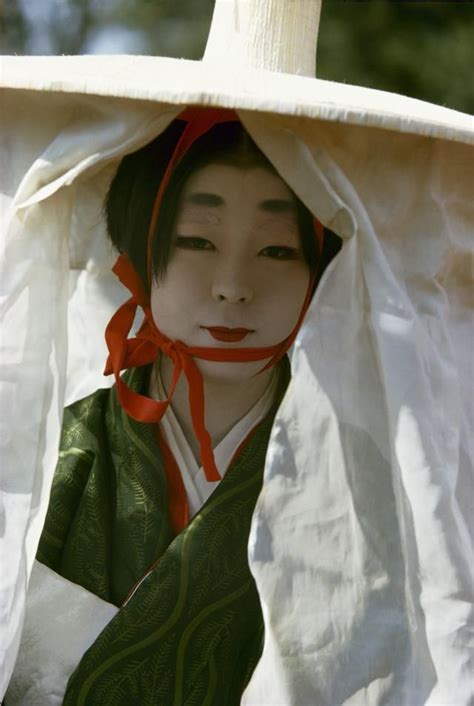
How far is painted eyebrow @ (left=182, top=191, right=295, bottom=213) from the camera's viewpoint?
57.2 inches

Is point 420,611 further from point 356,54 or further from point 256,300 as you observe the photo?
point 356,54

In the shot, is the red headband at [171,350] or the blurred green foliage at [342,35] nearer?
the red headband at [171,350]

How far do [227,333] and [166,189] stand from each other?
20 cm

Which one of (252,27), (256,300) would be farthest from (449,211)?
(252,27)

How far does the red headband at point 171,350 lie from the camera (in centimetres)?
147

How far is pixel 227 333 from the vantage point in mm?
1499

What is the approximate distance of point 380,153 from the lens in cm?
128

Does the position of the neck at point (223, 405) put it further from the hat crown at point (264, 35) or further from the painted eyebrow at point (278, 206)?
the hat crown at point (264, 35)

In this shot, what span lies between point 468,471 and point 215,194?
0.47 meters

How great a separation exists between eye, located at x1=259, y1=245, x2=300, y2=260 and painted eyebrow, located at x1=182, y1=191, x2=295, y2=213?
49mm

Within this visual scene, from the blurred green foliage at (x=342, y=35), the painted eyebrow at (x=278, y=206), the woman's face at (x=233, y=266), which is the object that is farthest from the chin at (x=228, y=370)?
the blurred green foliage at (x=342, y=35)

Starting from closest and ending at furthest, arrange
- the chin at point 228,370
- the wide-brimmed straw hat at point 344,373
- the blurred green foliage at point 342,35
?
the wide-brimmed straw hat at point 344,373, the chin at point 228,370, the blurred green foliage at point 342,35

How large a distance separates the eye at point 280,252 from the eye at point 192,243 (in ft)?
0.23

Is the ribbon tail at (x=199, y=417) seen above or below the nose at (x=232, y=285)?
below
